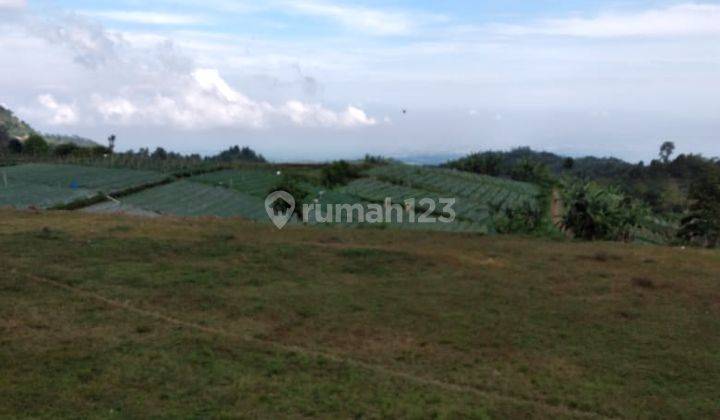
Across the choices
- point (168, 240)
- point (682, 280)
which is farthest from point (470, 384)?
point (168, 240)

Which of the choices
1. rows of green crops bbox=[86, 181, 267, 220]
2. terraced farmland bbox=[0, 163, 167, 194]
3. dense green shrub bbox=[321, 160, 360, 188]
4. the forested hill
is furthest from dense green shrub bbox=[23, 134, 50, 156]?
the forested hill

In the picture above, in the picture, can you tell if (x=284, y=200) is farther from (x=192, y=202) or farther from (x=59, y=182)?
(x=59, y=182)

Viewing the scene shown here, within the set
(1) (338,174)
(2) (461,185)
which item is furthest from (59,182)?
(2) (461,185)

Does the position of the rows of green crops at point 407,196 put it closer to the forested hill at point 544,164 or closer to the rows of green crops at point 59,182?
the rows of green crops at point 59,182

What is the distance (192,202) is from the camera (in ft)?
112

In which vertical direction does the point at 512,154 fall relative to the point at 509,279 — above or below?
above

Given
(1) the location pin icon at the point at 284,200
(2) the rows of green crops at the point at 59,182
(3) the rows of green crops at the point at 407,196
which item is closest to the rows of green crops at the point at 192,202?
(1) the location pin icon at the point at 284,200

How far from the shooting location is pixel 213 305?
41.3 ft

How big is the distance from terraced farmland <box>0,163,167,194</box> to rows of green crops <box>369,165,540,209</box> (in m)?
17.8

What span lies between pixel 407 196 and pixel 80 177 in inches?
826

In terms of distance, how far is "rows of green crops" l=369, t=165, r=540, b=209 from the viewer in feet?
145

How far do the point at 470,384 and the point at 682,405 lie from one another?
9.39 feet

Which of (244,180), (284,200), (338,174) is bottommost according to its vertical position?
(284,200)

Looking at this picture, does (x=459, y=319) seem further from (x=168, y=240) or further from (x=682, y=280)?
(x=168, y=240)
